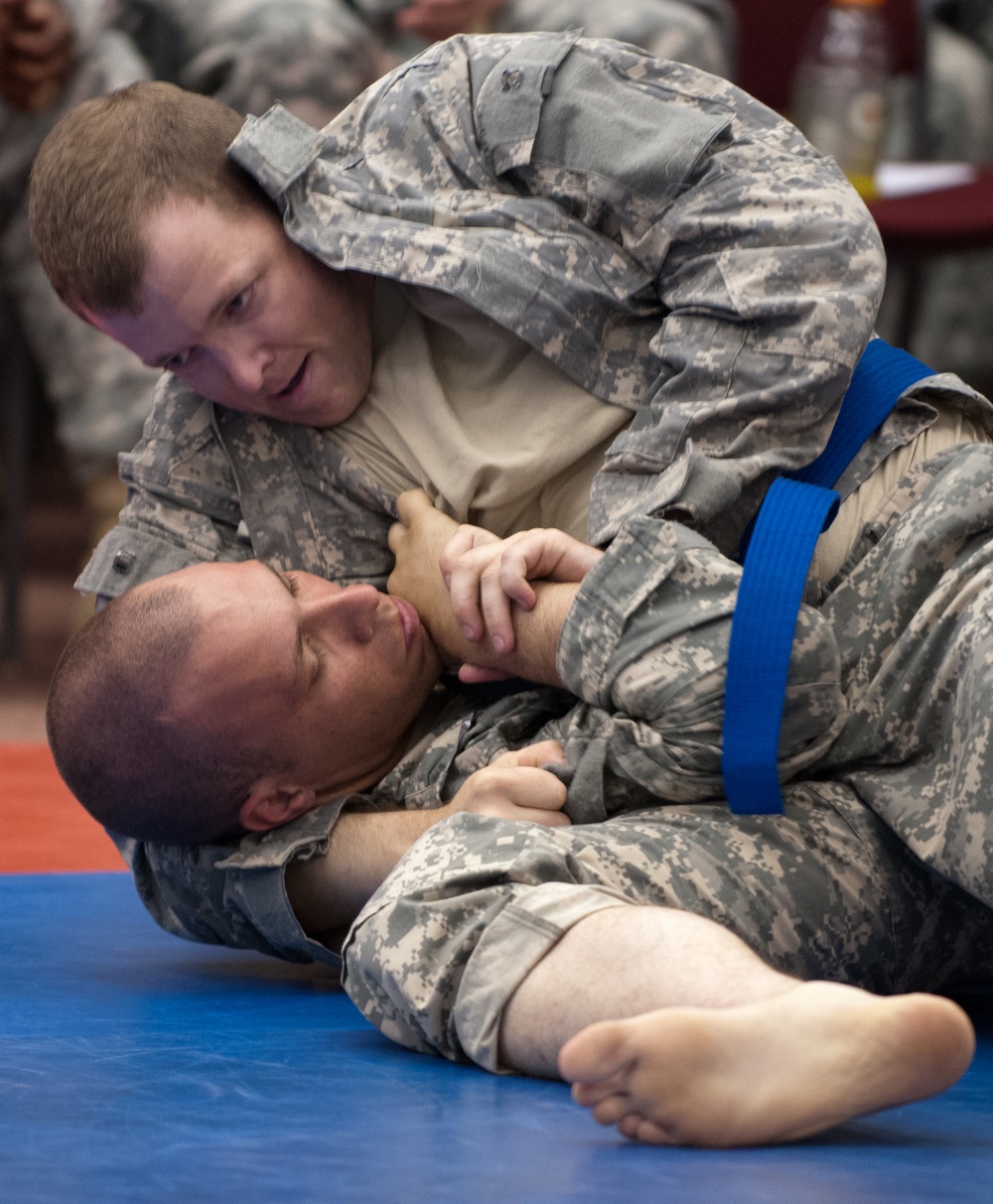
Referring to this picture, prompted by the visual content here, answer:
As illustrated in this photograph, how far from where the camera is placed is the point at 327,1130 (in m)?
1.14

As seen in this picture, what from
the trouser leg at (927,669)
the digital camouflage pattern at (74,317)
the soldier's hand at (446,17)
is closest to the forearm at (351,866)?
the trouser leg at (927,669)

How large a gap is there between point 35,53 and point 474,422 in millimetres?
2048

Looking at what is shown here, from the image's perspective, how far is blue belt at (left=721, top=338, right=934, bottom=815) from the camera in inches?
54.5

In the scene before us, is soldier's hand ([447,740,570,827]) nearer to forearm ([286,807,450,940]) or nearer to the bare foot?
forearm ([286,807,450,940])

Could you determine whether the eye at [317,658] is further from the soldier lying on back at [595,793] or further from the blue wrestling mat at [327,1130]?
the blue wrestling mat at [327,1130]

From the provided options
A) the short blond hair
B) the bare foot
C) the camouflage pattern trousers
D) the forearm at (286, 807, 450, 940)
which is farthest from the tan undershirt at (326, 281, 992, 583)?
the bare foot

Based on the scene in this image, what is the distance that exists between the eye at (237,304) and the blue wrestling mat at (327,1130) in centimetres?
66

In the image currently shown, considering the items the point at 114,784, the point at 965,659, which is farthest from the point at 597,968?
the point at 114,784

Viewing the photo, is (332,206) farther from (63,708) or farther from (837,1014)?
(837,1014)

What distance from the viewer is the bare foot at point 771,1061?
1.04m

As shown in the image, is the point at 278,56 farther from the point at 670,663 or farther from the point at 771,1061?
the point at 771,1061

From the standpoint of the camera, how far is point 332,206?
170cm

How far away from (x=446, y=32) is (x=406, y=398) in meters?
2.16

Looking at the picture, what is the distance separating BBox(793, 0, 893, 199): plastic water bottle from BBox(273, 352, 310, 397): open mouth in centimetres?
203
